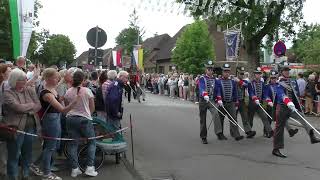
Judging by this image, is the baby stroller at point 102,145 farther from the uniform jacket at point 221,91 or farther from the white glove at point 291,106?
the uniform jacket at point 221,91

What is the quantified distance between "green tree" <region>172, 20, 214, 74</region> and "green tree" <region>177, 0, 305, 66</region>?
28.4 m

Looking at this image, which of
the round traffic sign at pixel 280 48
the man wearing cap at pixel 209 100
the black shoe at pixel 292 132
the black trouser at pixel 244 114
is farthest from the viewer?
the round traffic sign at pixel 280 48

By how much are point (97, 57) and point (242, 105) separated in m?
4.03

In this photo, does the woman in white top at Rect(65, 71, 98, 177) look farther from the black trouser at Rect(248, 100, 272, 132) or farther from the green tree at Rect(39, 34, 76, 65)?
the green tree at Rect(39, 34, 76, 65)

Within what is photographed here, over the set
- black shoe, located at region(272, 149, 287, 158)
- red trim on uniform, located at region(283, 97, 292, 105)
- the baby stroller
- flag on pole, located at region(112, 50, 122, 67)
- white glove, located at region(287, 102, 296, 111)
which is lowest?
black shoe, located at region(272, 149, 287, 158)

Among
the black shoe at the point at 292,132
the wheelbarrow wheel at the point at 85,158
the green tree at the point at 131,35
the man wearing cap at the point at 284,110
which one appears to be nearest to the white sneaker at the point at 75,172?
the wheelbarrow wheel at the point at 85,158

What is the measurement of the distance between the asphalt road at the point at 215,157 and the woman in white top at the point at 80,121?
41.1 inches

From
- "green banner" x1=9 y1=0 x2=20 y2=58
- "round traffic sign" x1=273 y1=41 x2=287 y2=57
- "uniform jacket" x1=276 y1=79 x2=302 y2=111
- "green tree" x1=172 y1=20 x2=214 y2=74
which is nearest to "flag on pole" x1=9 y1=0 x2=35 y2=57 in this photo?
"green banner" x1=9 y1=0 x2=20 y2=58

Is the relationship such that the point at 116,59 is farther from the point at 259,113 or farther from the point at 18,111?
the point at 18,111

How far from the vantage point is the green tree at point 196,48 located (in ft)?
201

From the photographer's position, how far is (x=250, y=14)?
3009cm

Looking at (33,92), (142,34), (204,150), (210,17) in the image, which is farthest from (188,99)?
(142,34)

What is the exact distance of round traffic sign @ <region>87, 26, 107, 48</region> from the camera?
14.5 metres

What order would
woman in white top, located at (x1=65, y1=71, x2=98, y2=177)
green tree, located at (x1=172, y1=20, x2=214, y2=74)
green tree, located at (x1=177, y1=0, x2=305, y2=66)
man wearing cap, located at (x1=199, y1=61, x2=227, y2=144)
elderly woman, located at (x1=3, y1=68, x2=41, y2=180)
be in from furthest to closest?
green tree, located at (x1=172, y1=20, x2=214, y2=74) < green tree, located at (x1=177, y1=0, x2=305, y2=66) < man wearing cap, located at (x1=199, y1=61, x2=227, y2=144) < woman in white top, located at (x1=65, y1=71, x2=98, y2=177) < elderly woman, located at (x1=3, y1=68, x2=41, y2=180)
